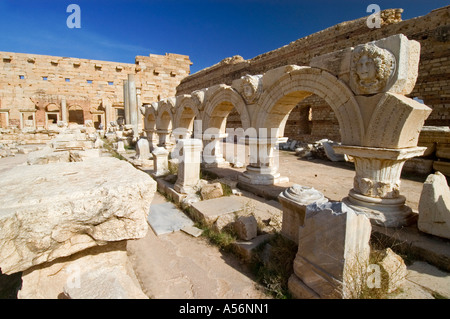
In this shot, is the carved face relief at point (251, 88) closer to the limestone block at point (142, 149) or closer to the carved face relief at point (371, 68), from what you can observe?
the carved face relief at point (371, 68)

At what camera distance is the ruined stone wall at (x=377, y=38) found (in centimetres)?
769

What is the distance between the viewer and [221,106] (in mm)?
7199

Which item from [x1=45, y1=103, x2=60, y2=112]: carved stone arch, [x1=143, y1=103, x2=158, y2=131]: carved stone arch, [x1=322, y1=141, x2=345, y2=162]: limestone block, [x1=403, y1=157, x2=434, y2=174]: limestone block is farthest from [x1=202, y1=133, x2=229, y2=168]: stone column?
[x1=45, y1=103, x2=60, y2=112]: carved stone arch

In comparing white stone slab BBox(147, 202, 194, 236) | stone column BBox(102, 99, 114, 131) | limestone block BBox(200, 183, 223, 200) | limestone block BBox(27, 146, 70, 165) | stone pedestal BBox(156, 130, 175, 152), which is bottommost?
white stone slab BBox(147, 202, 194, 236)

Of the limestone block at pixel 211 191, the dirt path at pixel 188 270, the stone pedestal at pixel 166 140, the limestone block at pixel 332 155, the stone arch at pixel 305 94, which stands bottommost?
the dirt path at pixel 188 270

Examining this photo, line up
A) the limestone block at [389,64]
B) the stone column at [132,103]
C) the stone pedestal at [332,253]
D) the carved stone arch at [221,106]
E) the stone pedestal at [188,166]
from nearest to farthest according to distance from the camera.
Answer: the stone pedestal at [332,253], the limestone block at [389,64], the stone pedestal at [188,166], the carved stone arch at [221,106], the stone column at [132,103]

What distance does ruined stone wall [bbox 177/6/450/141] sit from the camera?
7.69m

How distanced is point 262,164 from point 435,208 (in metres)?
3.31

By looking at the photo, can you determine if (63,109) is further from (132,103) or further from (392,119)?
(392,119)

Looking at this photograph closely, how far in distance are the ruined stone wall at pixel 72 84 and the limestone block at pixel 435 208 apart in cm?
2243

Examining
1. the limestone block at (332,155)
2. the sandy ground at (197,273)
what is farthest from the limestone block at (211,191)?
the limestone block at (332,155)

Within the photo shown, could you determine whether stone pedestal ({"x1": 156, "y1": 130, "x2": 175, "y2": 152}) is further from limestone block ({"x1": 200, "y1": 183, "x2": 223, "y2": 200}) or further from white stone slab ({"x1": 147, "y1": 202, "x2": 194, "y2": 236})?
limestone block ({"x1": 200, "y1": 183, "x2": 223, "y2": 200})

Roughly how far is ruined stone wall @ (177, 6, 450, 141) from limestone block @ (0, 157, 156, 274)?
389 inches

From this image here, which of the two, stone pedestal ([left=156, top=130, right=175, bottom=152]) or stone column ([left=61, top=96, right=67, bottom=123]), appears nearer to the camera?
stone pedestal ([left=156, top=130, right=175, bottom=152])
